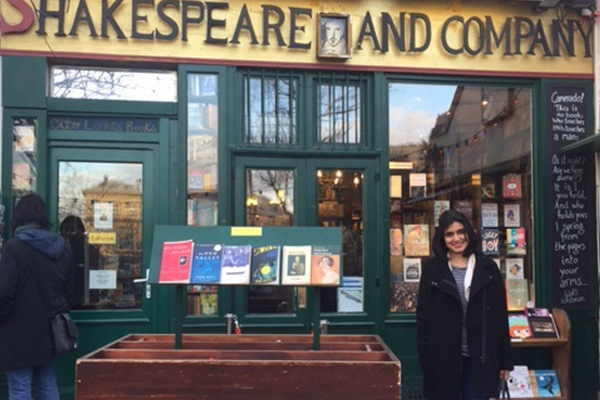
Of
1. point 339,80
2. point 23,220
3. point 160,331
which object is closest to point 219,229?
point 23,220

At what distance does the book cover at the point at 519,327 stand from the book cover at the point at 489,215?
1.02 m

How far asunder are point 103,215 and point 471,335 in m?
3.68

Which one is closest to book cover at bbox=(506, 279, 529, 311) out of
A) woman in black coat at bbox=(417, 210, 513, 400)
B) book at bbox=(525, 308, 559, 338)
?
book at bbox=(525, 308, 559, 338)

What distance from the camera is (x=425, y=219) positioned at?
5859 mm

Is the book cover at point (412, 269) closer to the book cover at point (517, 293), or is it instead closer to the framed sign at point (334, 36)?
the book cover at point (517, 293)

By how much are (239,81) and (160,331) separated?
264 cm

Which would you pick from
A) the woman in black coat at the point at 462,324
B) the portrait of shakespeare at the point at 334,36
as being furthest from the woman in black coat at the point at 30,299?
the portrait of shakespeare at the point at 334,36

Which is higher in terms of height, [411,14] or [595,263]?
[411,14]

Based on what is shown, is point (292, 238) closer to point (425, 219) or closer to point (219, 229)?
point (219, 229)

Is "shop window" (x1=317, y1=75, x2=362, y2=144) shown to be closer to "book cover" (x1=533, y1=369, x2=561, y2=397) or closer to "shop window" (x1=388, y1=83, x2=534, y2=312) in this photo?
"shop window" (x1=388, y1=83, x2=534, y2=312)

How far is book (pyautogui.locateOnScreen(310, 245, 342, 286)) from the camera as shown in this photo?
3359 millimetres

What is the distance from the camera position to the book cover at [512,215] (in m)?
5.96

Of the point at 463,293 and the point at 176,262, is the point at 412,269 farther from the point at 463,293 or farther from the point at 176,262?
the point at 176,262

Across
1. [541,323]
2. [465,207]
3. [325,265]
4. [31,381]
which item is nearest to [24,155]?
[31,381]
